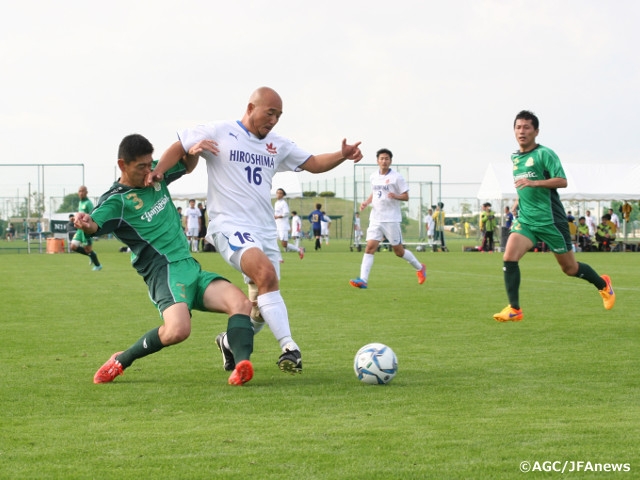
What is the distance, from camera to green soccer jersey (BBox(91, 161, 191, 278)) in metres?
6.14

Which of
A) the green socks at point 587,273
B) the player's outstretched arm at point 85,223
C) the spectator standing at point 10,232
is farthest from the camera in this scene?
the spectator standing at point 10,232

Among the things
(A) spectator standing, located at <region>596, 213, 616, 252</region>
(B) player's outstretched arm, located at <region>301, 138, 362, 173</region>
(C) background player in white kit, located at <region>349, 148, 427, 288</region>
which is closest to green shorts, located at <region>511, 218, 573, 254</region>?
(B) player's outstretched arm, located at <region>301, 138, 362, 173</region>

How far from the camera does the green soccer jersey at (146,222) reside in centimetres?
614

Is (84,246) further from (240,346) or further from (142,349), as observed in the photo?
(240,346)

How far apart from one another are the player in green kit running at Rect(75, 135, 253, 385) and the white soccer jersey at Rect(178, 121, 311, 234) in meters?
0.22

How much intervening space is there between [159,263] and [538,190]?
203 inches

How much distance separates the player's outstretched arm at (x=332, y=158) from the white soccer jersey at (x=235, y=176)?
45 cm

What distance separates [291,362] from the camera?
5805mm

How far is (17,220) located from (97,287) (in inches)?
1015

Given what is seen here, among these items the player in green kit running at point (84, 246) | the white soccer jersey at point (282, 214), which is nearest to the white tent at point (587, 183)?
the white soccer jersey at point (282, 214)

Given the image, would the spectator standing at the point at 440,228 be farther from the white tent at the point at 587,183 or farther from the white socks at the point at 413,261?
the white socks at the point at 413,261

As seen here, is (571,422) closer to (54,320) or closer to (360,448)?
(360,448)

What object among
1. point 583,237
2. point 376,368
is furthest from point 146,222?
point 583,237
